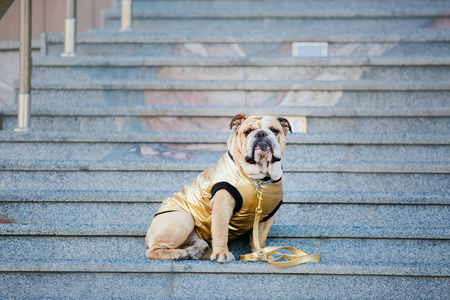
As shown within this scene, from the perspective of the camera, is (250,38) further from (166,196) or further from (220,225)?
(220,225)

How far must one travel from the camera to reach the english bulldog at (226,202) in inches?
103

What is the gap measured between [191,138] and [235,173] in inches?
40.5

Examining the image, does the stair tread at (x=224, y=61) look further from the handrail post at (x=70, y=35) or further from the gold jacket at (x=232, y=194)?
the gold jacket at (x=232, y=194)

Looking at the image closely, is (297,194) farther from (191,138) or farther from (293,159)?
(191,138)

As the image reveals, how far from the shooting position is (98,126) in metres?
3.88

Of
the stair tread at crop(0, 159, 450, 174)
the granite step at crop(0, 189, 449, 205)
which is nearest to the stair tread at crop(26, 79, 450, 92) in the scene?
the stair tread at crop(0, 159, 450, 174)

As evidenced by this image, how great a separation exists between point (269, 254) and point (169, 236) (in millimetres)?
509

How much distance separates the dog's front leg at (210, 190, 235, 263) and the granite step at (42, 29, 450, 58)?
230 centimetres

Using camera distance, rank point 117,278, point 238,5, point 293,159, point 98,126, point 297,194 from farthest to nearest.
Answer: point 238,5 → point 98,126 → point 293,159 → point 297,194 → point 117,278

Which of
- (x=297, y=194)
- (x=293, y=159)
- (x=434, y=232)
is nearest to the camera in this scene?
(x=434, y=232)

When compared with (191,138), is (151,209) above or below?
below

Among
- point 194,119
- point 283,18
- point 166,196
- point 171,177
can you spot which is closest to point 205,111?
point 194,119

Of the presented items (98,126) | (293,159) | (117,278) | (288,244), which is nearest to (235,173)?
(288,244)

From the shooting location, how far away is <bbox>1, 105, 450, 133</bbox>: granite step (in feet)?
12.4
